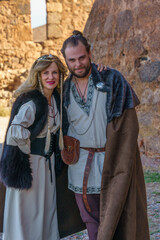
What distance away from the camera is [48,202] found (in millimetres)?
2816

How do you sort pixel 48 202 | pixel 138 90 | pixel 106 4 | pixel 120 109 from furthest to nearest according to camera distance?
pixel 106 4
pixel 138 90
pixel 48 202
pixel 120 109

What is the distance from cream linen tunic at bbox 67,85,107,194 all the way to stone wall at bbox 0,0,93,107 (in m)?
9.37

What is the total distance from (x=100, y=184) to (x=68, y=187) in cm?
36

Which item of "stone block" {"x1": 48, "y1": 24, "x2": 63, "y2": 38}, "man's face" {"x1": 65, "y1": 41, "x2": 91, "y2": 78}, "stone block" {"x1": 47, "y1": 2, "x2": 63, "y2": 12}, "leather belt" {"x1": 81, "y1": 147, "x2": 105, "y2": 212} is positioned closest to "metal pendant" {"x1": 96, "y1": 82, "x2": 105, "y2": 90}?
"man's face" {"x1": 65, "y1": 41, "x2": 91, "y2": 78}

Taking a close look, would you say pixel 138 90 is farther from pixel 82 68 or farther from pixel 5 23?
pixel 5 23

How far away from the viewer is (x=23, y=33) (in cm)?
1205

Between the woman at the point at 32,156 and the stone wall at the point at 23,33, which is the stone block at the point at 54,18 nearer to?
the stone wall at the point at 23,33

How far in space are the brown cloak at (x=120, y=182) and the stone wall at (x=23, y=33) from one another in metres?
9.62

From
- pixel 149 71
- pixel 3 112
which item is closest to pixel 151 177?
pixel 149 71

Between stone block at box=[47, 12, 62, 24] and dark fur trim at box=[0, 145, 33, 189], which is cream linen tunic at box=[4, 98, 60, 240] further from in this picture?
stone block at box=[47, 12, 62, 24]

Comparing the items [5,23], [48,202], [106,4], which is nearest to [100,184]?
[48,202]

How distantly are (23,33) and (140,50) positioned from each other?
7.89m

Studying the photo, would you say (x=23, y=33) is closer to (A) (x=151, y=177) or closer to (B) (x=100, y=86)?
(A) (x=151, y=177)

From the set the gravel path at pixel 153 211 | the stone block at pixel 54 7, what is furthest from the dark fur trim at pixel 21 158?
the stone block at pixel 54 7
